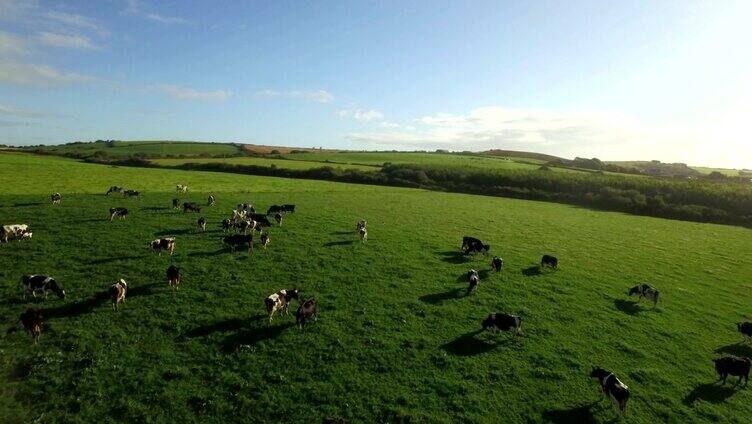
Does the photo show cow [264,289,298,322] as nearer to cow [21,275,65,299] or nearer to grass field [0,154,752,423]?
grass field [0,154,752,423]

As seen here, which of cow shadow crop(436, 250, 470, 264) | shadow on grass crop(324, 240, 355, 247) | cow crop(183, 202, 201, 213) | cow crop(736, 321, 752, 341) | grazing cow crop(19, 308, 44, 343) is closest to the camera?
grazing cow crop(19, 308, 44, 343)

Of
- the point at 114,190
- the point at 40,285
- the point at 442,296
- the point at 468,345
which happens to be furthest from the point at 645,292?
the point at 114,190

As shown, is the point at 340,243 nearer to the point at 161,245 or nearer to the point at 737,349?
the point at 161,245

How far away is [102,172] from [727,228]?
303ft

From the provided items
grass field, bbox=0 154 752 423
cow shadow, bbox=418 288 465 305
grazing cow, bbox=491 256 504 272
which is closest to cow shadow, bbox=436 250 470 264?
grass field, bbox=0 154 752 423

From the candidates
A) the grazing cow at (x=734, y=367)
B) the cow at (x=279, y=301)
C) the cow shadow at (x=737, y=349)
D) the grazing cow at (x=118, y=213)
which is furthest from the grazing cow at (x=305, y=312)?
the grazing cow at (x=118, y=213)

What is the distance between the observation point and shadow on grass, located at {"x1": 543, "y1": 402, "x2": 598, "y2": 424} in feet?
46.2

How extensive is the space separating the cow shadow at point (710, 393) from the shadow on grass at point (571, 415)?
424 centimetres

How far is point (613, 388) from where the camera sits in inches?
589

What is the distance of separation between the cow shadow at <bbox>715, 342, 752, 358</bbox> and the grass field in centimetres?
17

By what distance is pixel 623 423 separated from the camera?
1414cm

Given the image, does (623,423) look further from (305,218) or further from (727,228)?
(727,228)

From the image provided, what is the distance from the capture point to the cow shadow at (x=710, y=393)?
1590 cm

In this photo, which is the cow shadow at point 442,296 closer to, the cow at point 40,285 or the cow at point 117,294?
the cow at point 117,294
